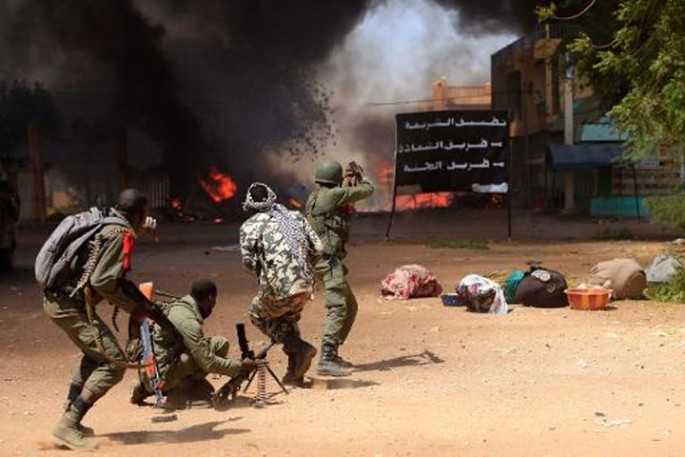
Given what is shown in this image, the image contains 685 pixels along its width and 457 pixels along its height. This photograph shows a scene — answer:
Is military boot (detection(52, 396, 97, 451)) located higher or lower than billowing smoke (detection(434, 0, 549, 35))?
lower

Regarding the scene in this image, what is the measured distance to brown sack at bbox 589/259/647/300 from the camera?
959 centimetres

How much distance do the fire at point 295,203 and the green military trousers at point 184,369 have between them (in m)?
25.1

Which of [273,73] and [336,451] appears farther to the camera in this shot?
[273,73]

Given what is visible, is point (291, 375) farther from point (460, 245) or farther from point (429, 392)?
point (460, 245)

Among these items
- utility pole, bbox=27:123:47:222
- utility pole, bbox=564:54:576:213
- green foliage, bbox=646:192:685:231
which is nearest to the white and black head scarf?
green foliage, bbox=646:192:685:231

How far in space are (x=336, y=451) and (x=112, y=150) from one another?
2910cm

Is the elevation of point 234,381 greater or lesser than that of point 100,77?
lesser

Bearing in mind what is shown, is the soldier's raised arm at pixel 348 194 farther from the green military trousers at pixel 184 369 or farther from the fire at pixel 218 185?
the fire at pixel 218 185

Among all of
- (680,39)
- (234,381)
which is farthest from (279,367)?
(680,39)

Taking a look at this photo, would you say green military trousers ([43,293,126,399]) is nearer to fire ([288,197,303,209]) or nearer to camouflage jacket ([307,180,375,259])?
camouflage jacket ([307,180,375,259])

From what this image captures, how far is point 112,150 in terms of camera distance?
32.5 meters

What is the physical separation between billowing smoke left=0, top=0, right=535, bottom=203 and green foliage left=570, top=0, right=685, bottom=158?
1986 cm

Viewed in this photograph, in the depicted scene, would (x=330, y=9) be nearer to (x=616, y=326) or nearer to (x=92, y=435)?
(x=616, y=326)

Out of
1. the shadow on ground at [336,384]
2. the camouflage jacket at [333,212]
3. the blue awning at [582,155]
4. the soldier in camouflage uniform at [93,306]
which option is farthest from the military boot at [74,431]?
the blue awning at [582,155]
